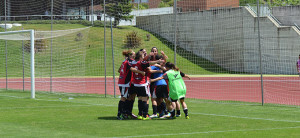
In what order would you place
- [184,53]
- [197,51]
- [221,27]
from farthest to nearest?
[221,27] → [197,51] → [184,53]

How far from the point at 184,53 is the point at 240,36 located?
15.1 feet

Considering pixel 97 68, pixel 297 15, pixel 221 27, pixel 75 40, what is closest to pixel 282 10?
pixel 297 15

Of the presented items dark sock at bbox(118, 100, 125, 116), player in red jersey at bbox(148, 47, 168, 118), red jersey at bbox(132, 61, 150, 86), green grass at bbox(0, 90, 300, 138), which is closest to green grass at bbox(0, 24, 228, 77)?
green grass at bbox(0, 90, 300, 138)

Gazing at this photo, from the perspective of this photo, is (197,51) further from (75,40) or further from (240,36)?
(75,40)

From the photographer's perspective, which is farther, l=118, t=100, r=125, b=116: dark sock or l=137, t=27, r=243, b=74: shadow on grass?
l=137, t=27, r=243, b=74: shadow on grass

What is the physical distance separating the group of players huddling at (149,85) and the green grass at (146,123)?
46 centimetres

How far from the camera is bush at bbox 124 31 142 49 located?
2324 cm

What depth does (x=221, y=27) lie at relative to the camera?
25.9 metres

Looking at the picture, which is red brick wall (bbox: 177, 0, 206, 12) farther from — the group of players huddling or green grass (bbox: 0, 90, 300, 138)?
the group of players huddling

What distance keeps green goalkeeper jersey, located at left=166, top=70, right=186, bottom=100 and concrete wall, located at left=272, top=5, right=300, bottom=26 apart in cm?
2866

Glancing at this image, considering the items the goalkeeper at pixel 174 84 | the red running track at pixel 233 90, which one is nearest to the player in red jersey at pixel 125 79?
the goalkeeper at pixel 174 84

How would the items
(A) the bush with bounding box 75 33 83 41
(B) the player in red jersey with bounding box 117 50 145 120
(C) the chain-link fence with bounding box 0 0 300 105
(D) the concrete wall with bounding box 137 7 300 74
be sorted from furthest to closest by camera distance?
1. (A) the bush with bounding box 75 33 83 41
2. (D) the concrete wall with bounding box 137 7 300 74
3. (C) the chain-link fence with bounding box 0 0 300 105
4. (B) the player in red jersey with bounding box 117 50 145 120

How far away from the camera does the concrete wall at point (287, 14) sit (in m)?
39.0

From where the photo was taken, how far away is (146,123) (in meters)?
11.4
